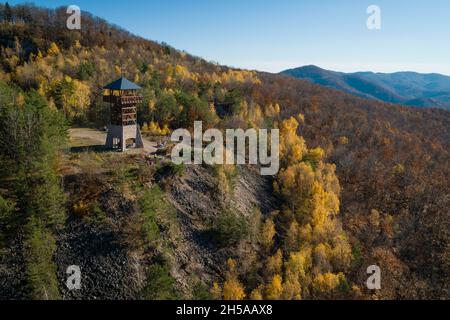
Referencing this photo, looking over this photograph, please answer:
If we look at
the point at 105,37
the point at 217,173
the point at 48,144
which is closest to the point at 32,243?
the point at 48,144

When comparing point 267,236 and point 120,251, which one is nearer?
point 120,251

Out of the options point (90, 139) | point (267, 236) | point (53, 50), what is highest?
point (53, 50)

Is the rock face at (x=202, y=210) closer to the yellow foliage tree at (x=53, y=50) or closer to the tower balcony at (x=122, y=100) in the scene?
the tower balcony at (x=122, y=100)

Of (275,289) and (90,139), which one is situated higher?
(90,139)

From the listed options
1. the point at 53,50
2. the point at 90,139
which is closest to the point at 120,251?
the point at 90,139

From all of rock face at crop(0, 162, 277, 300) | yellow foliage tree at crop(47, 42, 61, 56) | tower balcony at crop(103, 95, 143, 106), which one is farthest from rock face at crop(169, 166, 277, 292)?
yellow foliage tree at crop(47, 42, 61, 56)

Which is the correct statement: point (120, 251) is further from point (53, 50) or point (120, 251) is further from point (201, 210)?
point (53, 50)
